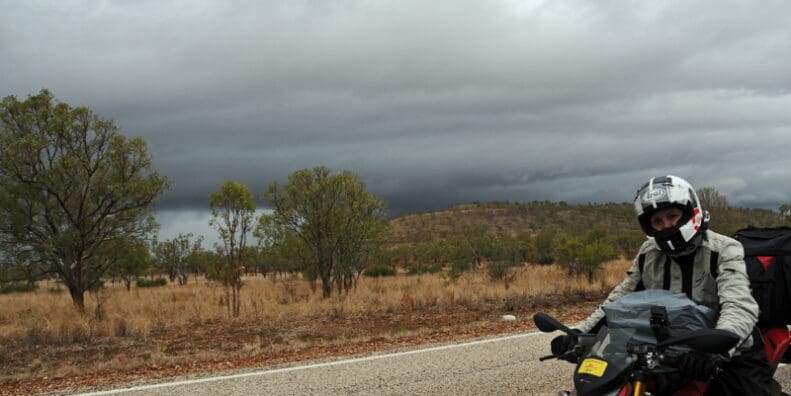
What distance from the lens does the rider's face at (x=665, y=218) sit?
3.74 m

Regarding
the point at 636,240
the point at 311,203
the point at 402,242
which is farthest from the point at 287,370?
the point at 402,242

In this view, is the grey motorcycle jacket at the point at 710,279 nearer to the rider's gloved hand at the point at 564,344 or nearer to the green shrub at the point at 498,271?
the rider's gloved hand at the point at 564,344

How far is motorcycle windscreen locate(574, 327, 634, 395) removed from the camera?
2682mm

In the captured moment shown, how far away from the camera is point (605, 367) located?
9.00 feet

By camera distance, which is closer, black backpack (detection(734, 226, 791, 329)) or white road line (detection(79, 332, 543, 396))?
black backpack (detection(734, 226, 791, 329))

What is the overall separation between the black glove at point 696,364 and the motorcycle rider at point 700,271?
1.46 ft

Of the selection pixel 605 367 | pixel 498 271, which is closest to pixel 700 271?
pixel 605 367

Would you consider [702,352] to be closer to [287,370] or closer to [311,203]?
[287,370]

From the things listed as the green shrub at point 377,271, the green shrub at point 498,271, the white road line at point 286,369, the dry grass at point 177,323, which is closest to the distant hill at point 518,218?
the green shrub at point 377,271

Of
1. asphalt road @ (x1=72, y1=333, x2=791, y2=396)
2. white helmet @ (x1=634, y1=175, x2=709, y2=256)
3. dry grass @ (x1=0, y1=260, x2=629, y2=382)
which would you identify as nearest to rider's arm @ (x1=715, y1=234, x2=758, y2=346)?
white helmet @ (x1=634, y1=175, x2=709, y2=256)

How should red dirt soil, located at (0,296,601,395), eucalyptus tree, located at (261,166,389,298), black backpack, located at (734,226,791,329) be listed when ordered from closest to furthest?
1. black backpack, located at (734,226,791,329)
2. red dirt soil, located at (0,296,601,395)
3. eucalyptus tree, located at (261,166,389,298)

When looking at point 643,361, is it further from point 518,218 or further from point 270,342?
point 518,218

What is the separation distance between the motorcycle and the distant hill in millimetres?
87506

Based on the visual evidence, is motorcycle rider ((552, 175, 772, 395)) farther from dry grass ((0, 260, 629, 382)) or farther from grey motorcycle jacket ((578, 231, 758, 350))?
dry grass ((0, 260, 629, 382))
